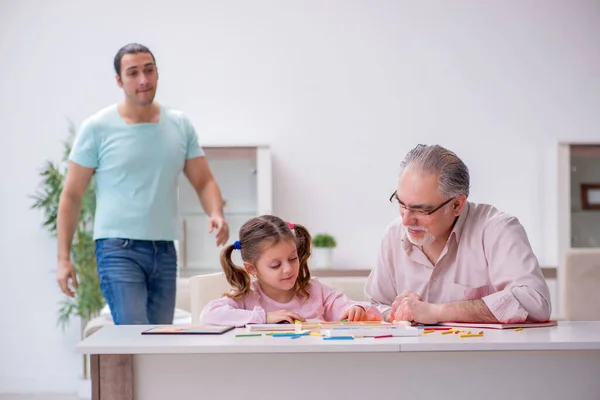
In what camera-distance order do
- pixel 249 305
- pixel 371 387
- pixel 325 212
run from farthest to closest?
pixel 325 212
pixel 249 305
pixel 371 387

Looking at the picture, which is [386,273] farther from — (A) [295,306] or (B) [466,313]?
(B) [466,313]

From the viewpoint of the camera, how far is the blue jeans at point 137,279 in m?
3.14

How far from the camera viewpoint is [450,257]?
8.16 ft

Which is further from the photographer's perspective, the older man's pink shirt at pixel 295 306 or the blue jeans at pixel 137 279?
the blue jeans at pixel 137 279

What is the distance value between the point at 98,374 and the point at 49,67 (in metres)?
4.41

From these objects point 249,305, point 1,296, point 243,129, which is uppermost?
point 243,129

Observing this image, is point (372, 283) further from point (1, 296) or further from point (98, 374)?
point (1, 296)

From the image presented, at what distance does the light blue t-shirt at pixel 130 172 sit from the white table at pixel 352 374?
1398 mm

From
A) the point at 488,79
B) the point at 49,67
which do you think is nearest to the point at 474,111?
the point at 488,79

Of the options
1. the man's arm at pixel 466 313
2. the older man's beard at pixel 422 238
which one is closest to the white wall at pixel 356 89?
the older man's beard at pixel 422 238

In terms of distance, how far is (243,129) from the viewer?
5848 mm

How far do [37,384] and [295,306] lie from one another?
12.7 feet

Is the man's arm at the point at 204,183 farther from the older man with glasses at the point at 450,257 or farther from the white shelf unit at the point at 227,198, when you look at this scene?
the white shelf unit at the point at 227,198

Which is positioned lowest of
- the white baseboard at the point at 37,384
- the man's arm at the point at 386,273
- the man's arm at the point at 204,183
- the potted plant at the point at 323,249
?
the white baseboard at the point at 37,384
